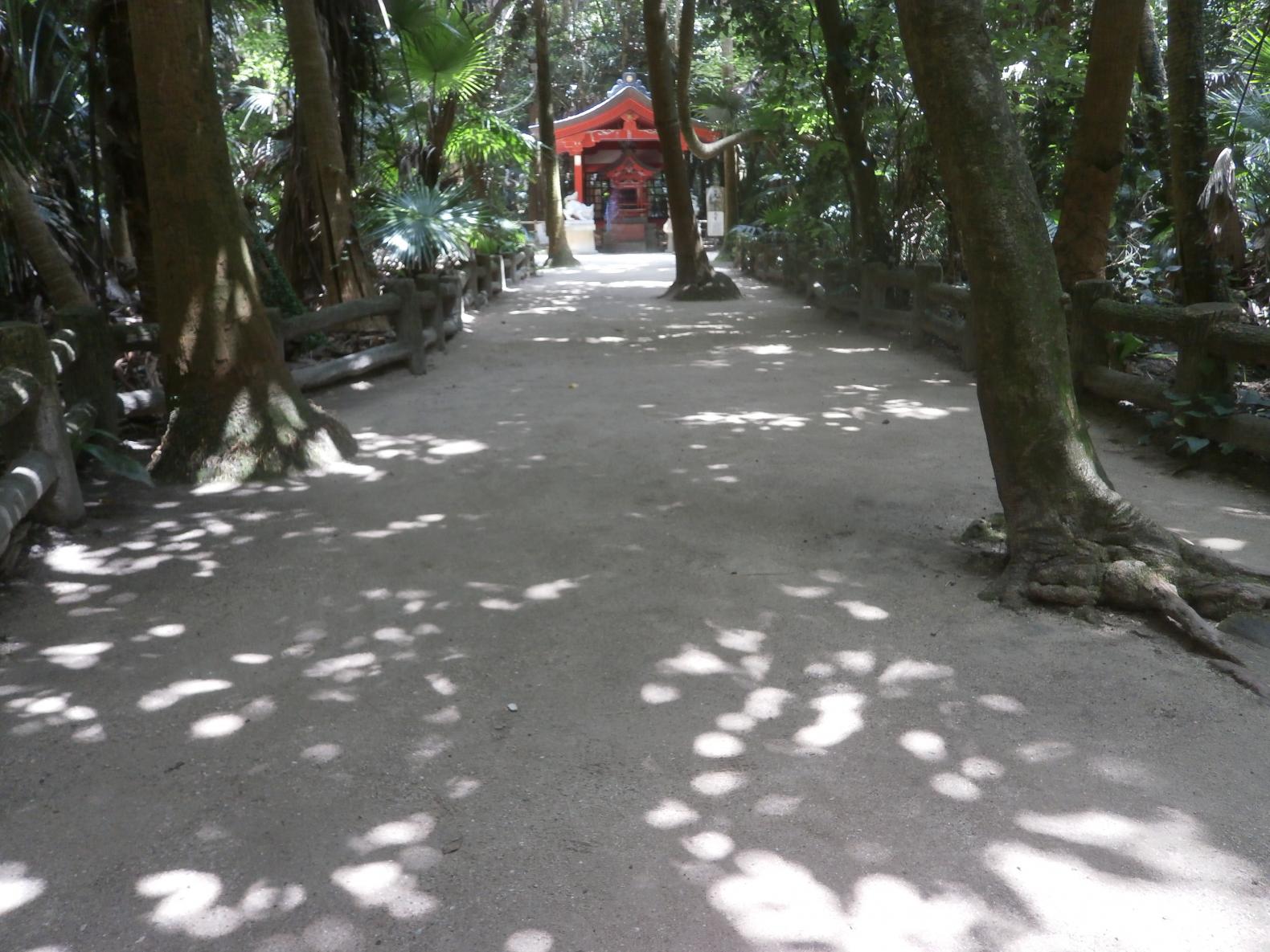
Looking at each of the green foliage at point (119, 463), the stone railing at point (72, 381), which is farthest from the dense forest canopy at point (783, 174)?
the green foliage at point (119, 463)

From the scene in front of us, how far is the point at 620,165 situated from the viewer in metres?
36.8

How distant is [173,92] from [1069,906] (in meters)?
6.11

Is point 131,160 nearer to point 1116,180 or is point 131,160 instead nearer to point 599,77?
point 1116,180

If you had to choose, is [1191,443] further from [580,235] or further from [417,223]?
[580,235]

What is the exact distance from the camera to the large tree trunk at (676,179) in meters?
15.6

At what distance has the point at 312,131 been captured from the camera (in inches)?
433

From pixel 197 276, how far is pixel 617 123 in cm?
3094

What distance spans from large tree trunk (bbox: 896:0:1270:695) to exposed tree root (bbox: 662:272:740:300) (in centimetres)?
1241

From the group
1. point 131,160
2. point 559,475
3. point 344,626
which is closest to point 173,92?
point 131,160

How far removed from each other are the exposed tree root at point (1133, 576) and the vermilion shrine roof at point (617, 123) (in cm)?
3010

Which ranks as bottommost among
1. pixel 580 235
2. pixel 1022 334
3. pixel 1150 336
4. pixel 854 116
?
pixel 1150 336

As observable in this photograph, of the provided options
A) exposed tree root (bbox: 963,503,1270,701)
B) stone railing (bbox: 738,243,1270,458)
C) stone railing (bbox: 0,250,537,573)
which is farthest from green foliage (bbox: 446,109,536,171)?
exposed tree root (bbox: 963,503,1270,701)

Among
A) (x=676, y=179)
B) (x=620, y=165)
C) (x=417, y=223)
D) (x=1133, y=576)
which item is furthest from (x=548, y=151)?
(x=1133, y=576)

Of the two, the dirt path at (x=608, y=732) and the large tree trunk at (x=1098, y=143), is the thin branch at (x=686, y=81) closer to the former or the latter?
the large tree trunk at (x=1098, y=143)
